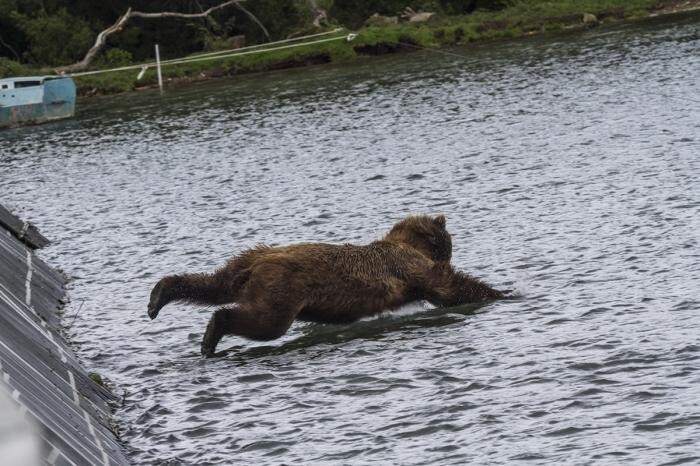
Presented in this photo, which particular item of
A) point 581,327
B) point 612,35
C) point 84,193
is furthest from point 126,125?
point 581,327

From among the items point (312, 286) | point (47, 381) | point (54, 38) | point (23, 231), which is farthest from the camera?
point (54, 38)

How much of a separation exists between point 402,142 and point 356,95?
404 inches

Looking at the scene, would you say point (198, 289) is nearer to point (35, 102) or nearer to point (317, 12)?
point (35, 102)

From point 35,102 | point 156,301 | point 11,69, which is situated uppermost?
point 11,69

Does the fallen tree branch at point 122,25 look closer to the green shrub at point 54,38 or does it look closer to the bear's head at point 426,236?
the green shrub at point 54,38

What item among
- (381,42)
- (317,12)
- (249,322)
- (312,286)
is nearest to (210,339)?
(249,322)

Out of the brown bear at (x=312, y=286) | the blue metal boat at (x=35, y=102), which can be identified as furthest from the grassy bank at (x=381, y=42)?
the brown bear at (x=312, y=286)

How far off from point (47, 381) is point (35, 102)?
115 feet

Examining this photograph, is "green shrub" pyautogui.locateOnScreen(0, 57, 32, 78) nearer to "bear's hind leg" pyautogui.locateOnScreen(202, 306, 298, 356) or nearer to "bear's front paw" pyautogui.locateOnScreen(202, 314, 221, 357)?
"bear's front paw" pyautogui.locateOnScreen(202, 314, 221, 357)

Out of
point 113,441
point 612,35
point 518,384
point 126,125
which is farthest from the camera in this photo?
point 612,35

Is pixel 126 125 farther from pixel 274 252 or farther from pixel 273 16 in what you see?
pixel 274 252

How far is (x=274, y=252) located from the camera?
44.3 ft

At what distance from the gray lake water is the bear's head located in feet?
2.94

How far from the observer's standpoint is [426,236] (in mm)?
15156
